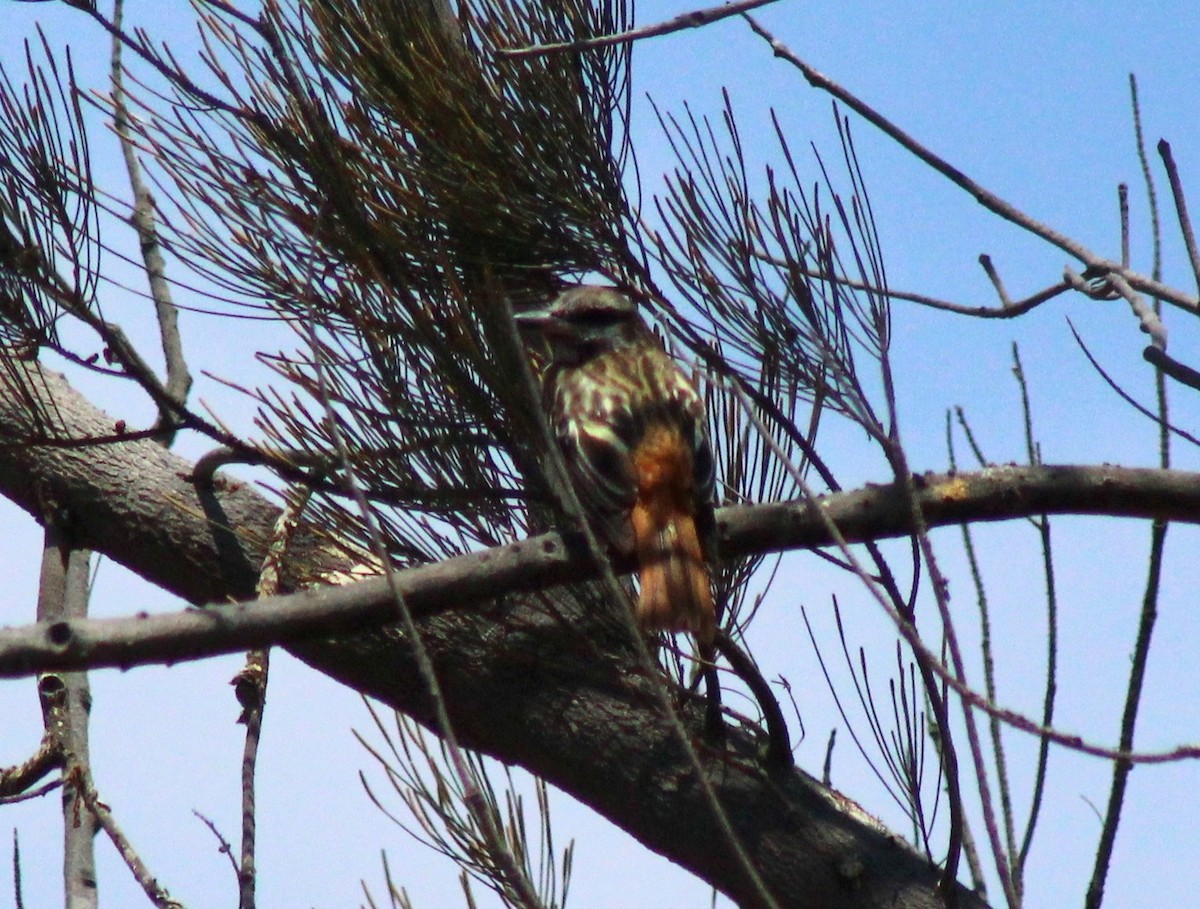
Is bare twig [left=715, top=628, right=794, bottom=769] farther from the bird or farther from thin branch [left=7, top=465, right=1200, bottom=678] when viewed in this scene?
thin branch [left=7, top=465, right=1200, bottom=678]

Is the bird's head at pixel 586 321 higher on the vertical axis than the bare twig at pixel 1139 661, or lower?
higher

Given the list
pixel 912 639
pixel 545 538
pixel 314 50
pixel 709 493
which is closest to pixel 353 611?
pixel 545 538

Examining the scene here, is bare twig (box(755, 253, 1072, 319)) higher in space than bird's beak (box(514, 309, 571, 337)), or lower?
lower

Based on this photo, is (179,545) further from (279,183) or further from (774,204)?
(774,204)

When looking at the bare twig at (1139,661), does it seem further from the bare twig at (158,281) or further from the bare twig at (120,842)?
the bare twig at (158,281)

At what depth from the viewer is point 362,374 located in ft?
11.4

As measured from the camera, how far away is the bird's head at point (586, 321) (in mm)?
4070

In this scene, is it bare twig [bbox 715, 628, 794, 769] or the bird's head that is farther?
the bird's head

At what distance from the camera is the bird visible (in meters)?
3.56

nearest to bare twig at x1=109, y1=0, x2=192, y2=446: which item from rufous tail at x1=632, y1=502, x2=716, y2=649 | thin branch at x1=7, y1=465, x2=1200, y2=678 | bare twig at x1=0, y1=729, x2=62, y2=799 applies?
bare twig at x1=0, y1=729, x2=62, y2=799

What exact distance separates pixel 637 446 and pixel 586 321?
1.65ft

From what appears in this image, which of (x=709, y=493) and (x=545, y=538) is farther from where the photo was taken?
(x=709, y=493)

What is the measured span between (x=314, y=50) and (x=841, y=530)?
5.91 feet

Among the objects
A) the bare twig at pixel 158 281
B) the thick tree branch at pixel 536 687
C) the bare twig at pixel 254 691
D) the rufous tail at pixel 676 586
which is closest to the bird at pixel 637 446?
the rufous tail at pixel 676 586
